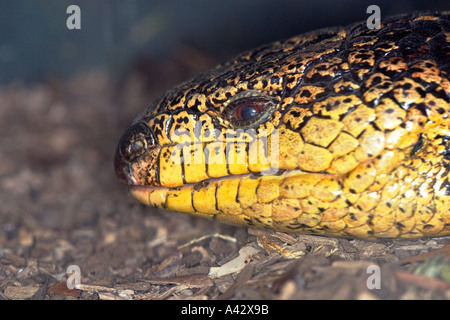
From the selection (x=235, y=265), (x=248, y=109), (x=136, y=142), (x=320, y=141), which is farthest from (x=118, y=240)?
(x=320, y=141)

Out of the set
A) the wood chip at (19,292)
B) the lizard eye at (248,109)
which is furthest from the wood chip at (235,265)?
the wood chip at (19,292)

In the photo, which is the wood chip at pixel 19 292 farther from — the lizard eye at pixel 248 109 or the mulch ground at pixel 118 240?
the lizard eye at pixel 248 109

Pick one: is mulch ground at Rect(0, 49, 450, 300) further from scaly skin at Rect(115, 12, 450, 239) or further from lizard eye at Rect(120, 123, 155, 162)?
lizard eye at Rect(120, 123, 155, 162)

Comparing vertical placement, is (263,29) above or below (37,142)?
above

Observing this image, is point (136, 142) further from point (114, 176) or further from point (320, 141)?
point (114, 176)

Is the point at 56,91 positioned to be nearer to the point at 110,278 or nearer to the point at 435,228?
the point at 110,278
